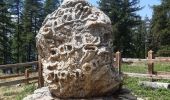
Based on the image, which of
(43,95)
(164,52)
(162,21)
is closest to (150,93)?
(43,95)

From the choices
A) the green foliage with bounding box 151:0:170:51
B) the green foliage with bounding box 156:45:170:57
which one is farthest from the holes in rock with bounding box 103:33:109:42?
the green foliage with bounding box 151:0:170:51

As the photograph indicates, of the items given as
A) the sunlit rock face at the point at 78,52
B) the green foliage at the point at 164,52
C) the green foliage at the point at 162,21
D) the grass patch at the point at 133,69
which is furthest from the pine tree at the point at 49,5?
the sunlit rock face at the point at 78,52

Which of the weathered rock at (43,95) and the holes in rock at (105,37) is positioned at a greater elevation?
the holes in rock at (105,37)

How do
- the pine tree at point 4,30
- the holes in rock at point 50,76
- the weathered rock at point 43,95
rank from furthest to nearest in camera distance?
1. the pine tree at point 4,30
2. the weathered rock at point 43,95
3. the holes in rock at point 50,76

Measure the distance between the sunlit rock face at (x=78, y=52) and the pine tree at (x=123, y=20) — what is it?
134ft

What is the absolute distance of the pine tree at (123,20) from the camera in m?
48.3

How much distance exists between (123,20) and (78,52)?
43988 mm

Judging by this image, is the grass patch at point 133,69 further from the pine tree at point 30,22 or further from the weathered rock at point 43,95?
the pine tree at point 30,22

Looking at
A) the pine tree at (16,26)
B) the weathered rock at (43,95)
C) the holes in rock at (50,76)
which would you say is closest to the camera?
the holes in rock at (50,76)

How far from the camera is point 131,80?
15.8 m

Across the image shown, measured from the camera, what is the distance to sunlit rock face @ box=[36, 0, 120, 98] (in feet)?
20.1

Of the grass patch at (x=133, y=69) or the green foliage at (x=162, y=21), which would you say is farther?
the green foliage at (x=162, y=21)

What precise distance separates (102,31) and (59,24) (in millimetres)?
626

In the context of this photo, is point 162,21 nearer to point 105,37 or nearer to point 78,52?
point 105,37
